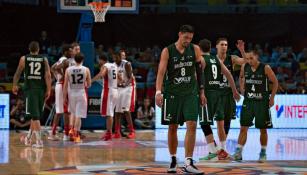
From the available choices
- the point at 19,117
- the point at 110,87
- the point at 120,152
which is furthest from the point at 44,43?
the point at 120,152

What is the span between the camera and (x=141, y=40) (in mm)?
27203

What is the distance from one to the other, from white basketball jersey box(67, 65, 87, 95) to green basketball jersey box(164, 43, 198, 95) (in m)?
5.56

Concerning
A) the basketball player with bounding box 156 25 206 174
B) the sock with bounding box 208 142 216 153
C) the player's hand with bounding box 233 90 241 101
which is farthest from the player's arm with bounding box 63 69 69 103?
the basketball player with bounding box 156 25 206 174

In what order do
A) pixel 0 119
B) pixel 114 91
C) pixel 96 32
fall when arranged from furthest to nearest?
pixel 96 32 → pixel 0 119 → pixel 114 91

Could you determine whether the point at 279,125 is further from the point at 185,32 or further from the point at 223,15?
the point at 185,32

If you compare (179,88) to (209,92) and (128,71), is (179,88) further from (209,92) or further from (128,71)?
(128,71)

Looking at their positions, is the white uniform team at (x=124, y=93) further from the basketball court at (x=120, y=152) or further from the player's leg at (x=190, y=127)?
the player's leg at (x=190, y=127)

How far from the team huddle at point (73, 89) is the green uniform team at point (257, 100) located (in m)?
3.88

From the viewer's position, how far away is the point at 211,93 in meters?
11.3

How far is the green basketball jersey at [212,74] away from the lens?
11250mm

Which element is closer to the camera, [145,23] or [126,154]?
[126,154]

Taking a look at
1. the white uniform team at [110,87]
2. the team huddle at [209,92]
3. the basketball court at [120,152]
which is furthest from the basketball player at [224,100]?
the white uniform team at [110,87]

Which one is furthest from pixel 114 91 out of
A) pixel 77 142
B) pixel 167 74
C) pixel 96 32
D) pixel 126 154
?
pixel 96 32

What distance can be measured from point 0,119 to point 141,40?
9.62m
